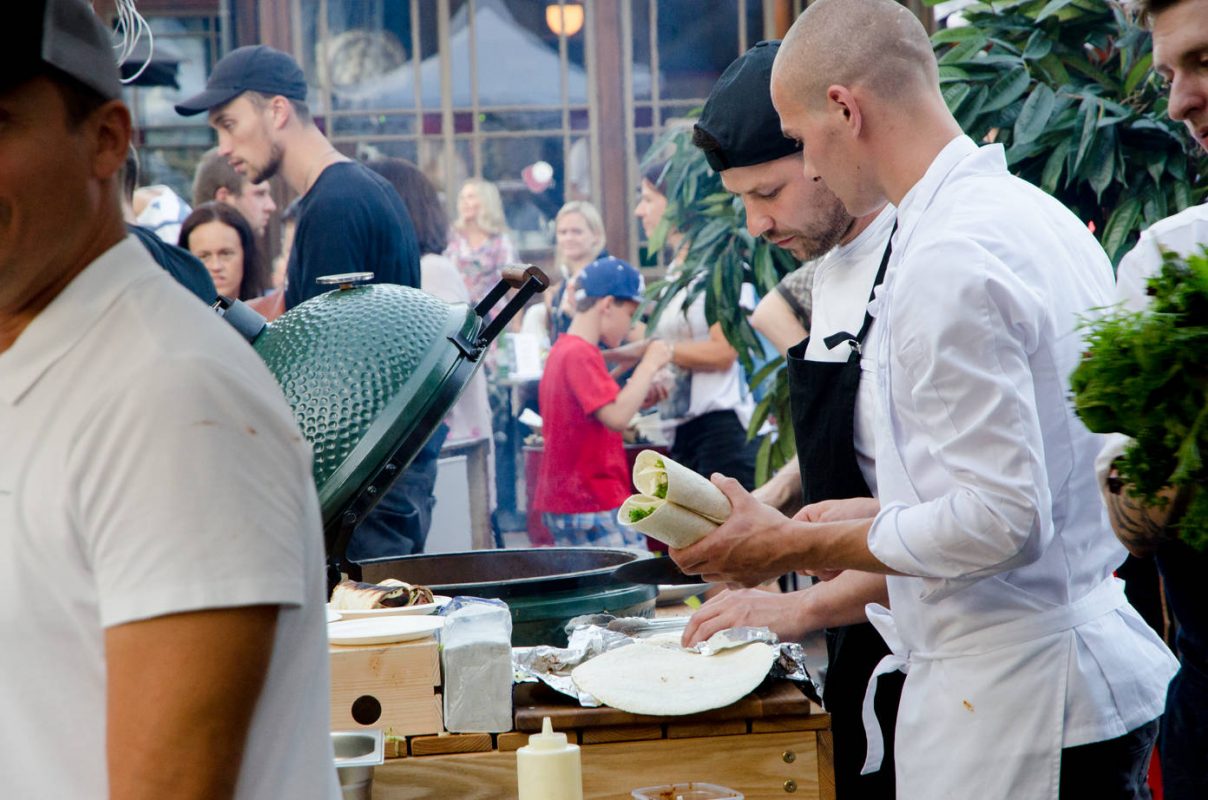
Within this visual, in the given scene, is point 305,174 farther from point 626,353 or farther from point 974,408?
point 974,408

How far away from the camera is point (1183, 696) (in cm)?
175

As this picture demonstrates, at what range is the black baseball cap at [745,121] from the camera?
100 inches

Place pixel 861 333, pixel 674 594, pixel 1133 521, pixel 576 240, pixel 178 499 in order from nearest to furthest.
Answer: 1. pixel 178 499
2. pixel 1133 521
3. pixel 861 333
4. pixel 674 594
5. pixel 576 240

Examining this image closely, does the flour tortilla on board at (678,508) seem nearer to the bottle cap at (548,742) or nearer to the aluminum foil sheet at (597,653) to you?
the aluminum foil sheet at (597,653)

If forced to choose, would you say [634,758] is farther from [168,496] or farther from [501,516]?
[501,516]

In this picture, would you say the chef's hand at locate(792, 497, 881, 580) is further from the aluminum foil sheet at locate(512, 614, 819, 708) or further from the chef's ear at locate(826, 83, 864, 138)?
the chef's ear at locate(826, 83, 864, 138)

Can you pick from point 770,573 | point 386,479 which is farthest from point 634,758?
point 386,479

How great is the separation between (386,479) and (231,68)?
2.42 meters

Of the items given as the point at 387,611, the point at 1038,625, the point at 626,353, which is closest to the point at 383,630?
the point at 387,611

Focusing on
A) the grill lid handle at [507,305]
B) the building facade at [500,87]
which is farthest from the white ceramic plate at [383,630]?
the building facade at [500,87]

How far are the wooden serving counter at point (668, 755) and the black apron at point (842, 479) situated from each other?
0.39 meters

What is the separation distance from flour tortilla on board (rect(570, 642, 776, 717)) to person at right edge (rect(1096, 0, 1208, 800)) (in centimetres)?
55

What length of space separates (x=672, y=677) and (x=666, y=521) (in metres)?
0.23

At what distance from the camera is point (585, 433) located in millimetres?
5699
